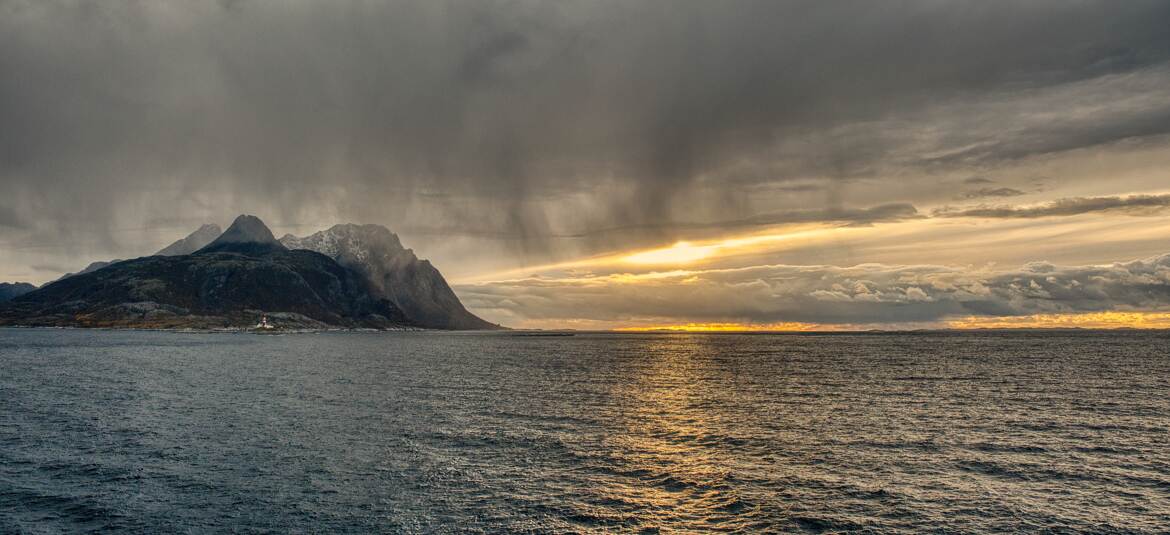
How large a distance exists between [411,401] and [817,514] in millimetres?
64928

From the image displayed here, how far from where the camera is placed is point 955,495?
140 ft

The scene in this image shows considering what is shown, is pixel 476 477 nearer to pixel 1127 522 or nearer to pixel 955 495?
pixel 955 495

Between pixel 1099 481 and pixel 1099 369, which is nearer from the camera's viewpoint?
pixel 1099 481

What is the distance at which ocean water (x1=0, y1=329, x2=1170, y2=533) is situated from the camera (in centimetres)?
3788

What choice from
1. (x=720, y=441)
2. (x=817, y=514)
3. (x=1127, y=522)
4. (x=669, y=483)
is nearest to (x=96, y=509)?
(x=669, y=483)

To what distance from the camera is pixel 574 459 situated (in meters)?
53.2

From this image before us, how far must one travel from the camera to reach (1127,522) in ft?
123

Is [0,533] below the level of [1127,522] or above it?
above

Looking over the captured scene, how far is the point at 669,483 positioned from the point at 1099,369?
153345 millimetres

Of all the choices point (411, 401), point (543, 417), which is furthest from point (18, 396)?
point (543, 417)

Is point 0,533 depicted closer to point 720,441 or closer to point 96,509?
point 96,509

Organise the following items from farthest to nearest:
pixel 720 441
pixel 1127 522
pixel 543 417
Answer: pixel 543 417
pixel 720 441
pixel 1127 522

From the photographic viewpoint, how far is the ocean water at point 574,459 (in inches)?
1491

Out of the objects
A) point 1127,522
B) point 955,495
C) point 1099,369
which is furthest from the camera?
point 1099,369
